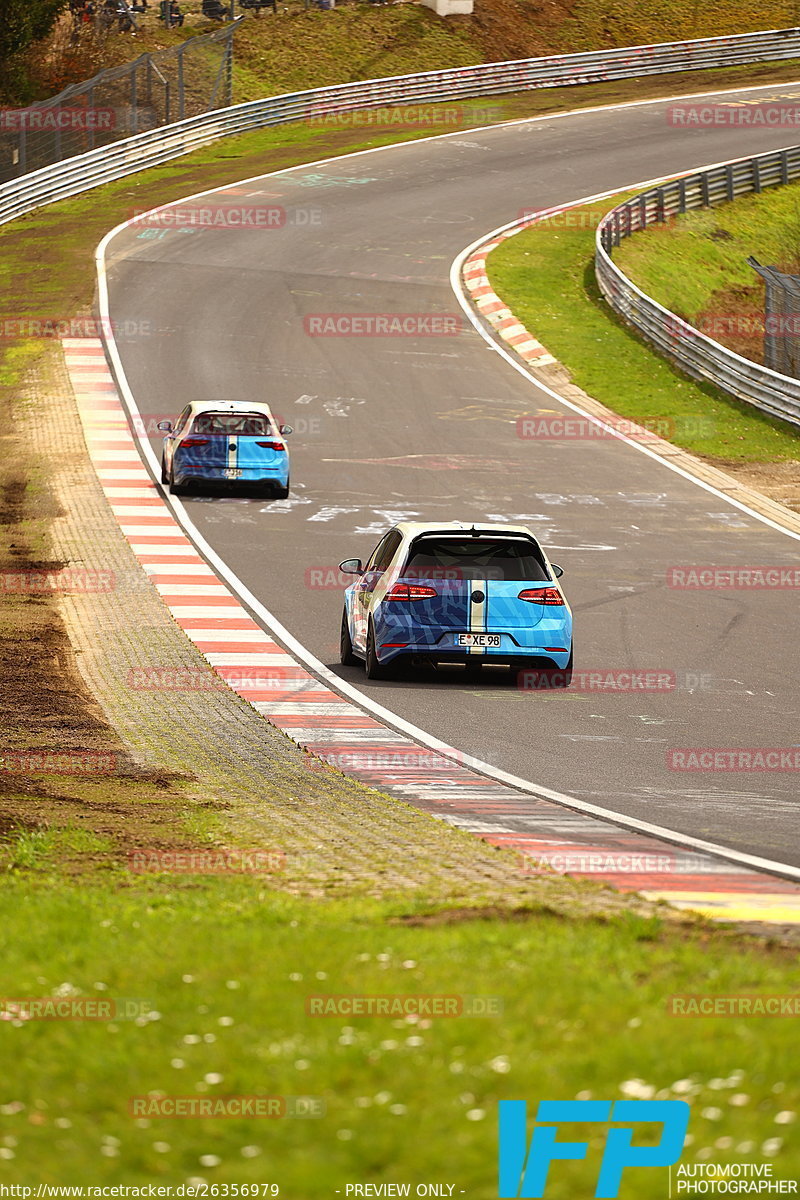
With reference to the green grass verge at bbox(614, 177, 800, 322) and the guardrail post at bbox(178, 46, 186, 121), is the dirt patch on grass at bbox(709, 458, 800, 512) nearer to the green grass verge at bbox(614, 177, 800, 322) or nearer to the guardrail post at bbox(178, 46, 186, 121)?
the green grass verge at bbox(614, 177, 800, 322)

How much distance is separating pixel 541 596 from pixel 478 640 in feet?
2.60

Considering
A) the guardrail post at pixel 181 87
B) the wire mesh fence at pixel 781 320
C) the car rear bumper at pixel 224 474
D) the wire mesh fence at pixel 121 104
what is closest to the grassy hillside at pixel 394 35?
the wire mesh fence at pixel 121 104

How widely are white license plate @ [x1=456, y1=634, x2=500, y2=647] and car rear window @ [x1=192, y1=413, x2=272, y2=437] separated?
38.2ft

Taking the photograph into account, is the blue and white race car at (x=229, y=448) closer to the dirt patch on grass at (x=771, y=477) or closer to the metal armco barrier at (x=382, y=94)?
the dirt patch on grass at (x=771, y=477)

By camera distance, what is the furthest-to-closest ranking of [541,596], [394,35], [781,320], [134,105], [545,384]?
[394,35] < [134,105] < [781,320] < [545,384] < [541,596]

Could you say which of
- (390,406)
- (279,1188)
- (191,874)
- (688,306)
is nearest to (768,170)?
(688,306)

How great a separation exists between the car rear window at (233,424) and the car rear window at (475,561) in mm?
11134

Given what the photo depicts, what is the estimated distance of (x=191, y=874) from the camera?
8.73 m

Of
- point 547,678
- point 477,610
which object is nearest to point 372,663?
point 477,610

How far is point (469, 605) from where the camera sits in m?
16.1

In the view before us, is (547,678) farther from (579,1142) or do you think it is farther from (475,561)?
(579,1142)

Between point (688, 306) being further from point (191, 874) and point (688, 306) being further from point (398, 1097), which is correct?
point (398, 1097)

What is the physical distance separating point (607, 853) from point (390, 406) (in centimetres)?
2480

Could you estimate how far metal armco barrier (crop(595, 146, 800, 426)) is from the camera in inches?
1345
